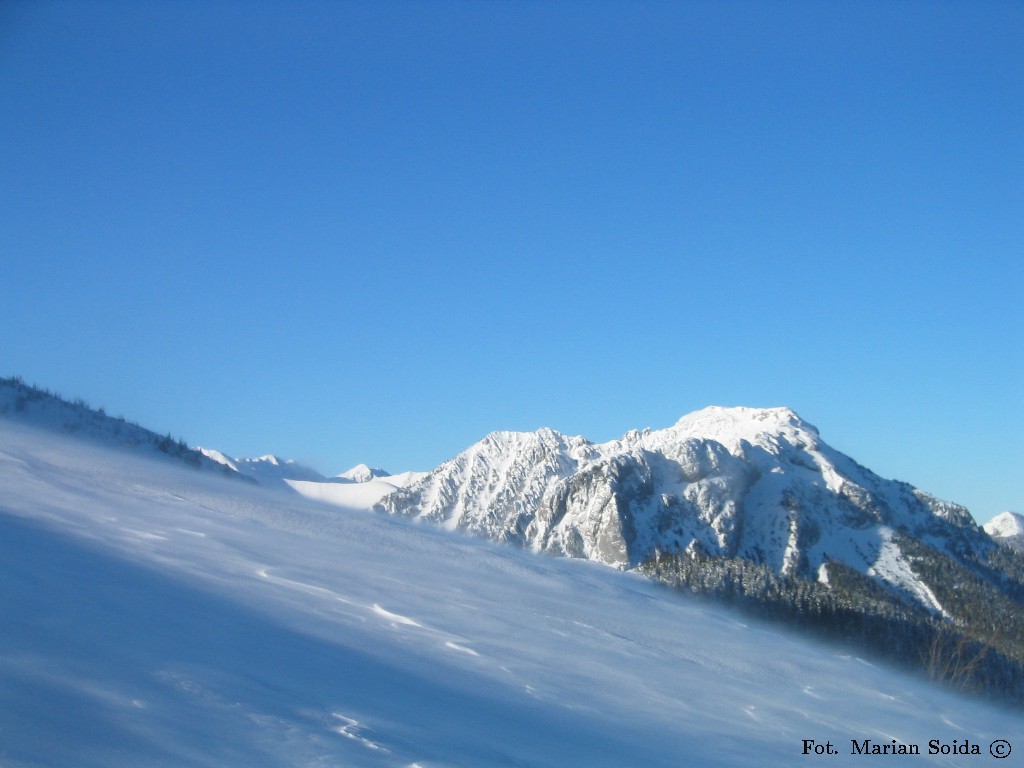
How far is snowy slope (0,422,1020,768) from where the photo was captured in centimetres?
702

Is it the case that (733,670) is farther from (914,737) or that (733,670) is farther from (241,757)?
(241,757)

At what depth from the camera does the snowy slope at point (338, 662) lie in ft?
23.0

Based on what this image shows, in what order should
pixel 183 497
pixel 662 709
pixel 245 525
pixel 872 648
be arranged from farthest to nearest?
pixel 872 648
pixel 183 497
pixel 245 525
pixel 662 709

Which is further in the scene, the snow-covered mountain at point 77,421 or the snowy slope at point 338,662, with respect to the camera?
the snow-covered mountain at point 77,421

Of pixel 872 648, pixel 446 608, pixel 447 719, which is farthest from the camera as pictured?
pixel 872 648

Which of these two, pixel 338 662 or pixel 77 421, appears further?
pixel 77 421

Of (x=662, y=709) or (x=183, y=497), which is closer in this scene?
(x=662, y=709)

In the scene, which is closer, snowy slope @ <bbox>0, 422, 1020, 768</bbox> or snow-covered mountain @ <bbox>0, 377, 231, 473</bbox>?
snowy slope @ <bbox>0, 422, 1020, 768</bbox>

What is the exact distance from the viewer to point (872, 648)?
10681 cm

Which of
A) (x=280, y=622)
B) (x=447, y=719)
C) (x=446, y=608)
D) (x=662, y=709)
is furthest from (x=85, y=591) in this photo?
(x=662, y=709)

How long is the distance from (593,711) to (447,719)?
8.17ft

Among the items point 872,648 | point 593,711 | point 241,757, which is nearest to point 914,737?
point 593,711

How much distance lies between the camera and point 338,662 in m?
9.52

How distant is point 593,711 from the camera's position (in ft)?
34.0
